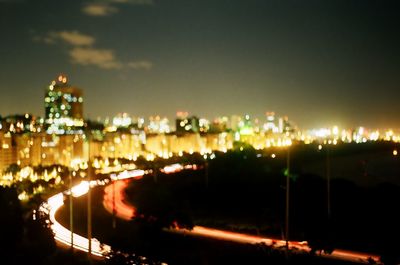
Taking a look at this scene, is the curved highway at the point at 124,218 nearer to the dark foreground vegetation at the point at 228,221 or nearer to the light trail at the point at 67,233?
the light trail at the point at 67,233

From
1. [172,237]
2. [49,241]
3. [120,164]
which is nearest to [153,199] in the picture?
[172,237]

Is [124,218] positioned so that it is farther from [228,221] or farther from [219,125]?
[219,125]

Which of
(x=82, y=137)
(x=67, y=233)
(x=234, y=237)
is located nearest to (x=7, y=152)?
(x=82, y=137)

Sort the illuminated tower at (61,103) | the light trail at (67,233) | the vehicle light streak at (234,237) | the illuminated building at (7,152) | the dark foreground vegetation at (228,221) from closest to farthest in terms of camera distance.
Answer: the dark foreground vegetation at (228,221) < the light trail at (67,233) < the vehicle light streak at (234,237) < the illuminated building at (7,152) < the illuminated tower at (61,103)

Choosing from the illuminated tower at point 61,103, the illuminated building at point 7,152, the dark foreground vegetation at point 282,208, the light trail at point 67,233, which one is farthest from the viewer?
the illuminated tower at point 61,103

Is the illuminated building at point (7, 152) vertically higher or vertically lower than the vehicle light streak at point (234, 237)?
higher

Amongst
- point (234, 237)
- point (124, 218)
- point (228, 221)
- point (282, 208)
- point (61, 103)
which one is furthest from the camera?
point (61, 103)

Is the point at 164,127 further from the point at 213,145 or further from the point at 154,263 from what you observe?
the point at 154,263

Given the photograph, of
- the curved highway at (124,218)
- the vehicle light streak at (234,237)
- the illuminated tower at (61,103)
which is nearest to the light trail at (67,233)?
the curved highway at (124,218)

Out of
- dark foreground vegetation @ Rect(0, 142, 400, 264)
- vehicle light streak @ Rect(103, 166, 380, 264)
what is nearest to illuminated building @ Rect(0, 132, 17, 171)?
dark foreground vegetation @ Rect(0, 142, 400, 264)

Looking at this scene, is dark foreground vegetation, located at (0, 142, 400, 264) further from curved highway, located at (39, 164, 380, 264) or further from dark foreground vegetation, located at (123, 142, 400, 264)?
curved highway, located at (39, 164, 380, 264)

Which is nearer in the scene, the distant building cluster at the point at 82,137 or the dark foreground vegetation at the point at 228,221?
the dark foreground vegetation at the point at 228,221

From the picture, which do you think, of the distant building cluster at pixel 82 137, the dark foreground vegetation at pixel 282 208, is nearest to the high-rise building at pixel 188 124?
the distant building cluster at pixel 82 137

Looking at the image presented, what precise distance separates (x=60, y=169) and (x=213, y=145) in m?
46.8
